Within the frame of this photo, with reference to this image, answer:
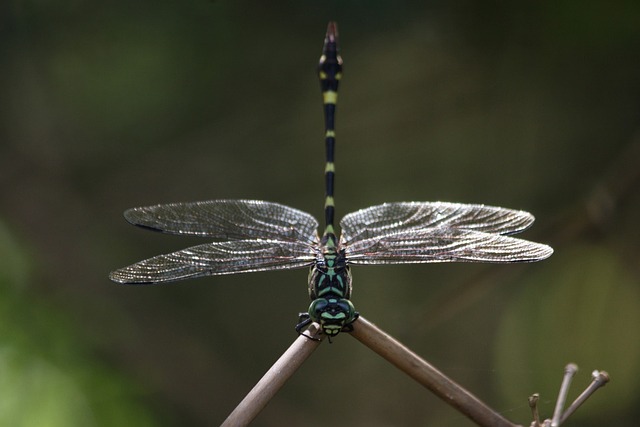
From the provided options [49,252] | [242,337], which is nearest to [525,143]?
[242,337]

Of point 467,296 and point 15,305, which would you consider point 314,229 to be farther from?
point 467,296

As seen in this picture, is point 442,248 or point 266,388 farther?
point 442,248

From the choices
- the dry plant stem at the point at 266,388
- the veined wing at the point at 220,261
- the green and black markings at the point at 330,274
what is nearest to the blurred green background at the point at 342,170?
the green and black markings at the point at 330,274

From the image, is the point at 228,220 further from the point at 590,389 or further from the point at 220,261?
the point at 590,389

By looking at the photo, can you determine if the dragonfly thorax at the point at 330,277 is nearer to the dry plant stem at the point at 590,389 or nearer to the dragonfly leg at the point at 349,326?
the dragonfly leg at the point at 349,326

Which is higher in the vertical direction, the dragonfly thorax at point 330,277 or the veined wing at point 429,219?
the veined wing at point 429,219

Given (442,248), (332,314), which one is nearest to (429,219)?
(442,248)

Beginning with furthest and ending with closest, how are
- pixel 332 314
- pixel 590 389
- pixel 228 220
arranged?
pixel 228 220, pixel 332 314, pixel 590 389

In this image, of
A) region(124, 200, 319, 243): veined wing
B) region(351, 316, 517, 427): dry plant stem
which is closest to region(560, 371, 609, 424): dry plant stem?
region(351, 316, 517, 427): dry plant stem

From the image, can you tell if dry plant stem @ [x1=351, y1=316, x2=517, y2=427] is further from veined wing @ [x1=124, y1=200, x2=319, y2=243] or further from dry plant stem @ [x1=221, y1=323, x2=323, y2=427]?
veined wing @ [x1=124, y1=200, x2=319, y2=243]
